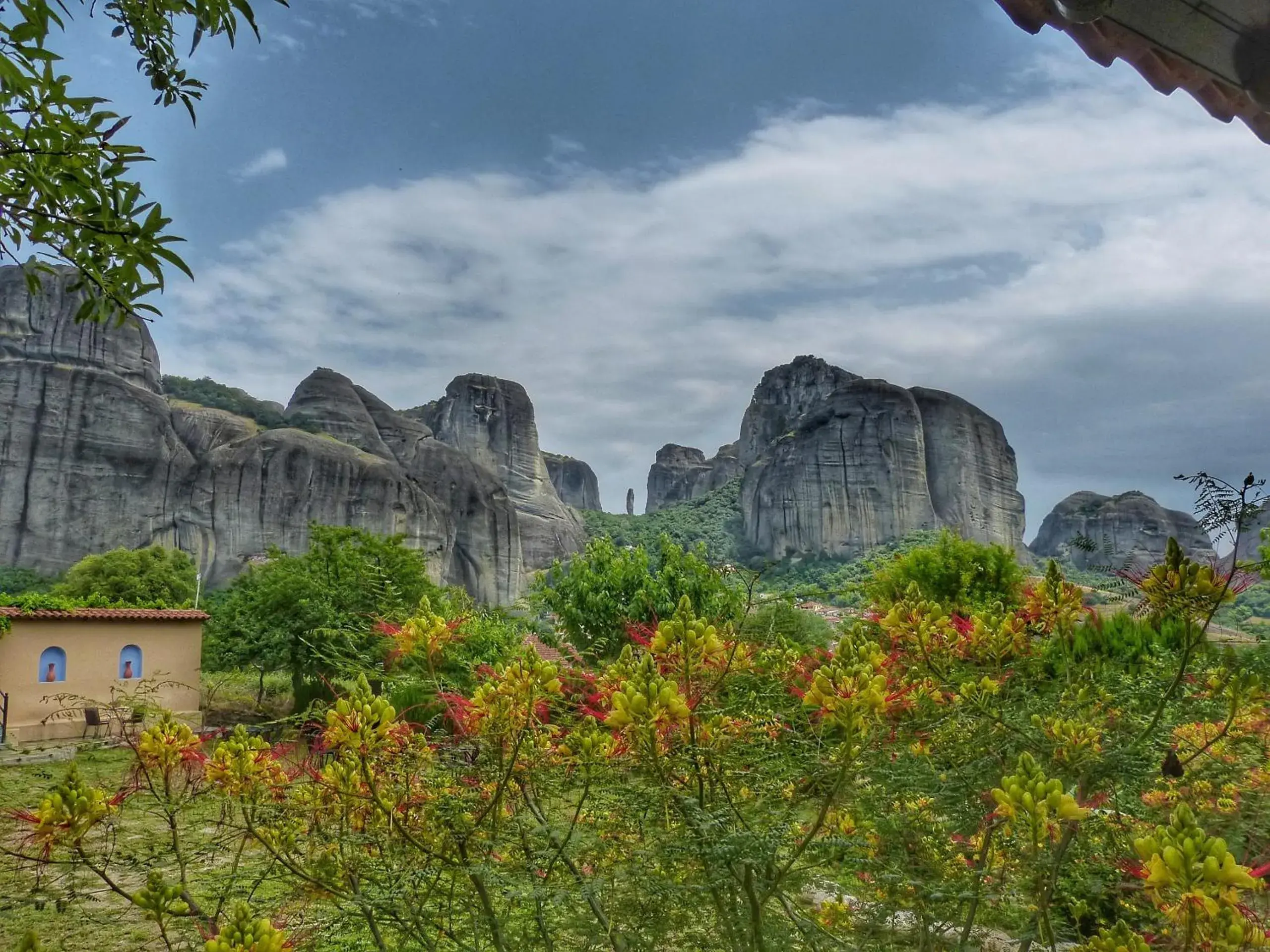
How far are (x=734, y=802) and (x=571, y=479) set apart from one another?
288 feet

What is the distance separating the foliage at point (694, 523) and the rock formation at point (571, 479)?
40.2ft

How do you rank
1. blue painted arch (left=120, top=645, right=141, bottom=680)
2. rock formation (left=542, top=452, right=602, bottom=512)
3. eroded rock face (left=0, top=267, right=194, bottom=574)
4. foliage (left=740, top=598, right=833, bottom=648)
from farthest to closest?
rock formation (left=542, top=452, right=602, bottom=512) → eroded rock face (left=0, top=267, right=194, bottom=574) → blue painted arch (left=120, top=645, right=141, bottom=680) → foliage (left=740, top=598, right=833, bottom=648)

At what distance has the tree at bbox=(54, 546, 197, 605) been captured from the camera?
81.9ft

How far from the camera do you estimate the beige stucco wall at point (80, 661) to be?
13.2 meters

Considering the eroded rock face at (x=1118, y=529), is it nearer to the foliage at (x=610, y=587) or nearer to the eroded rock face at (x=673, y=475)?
the foliage at (x=610, y=587)

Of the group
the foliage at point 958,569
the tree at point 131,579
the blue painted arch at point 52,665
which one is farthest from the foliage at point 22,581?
the foliage at point 958,569

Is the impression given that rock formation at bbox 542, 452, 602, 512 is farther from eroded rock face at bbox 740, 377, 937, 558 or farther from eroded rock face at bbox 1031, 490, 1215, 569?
eroded rock face at bbox 1031, 490, 1215, 569

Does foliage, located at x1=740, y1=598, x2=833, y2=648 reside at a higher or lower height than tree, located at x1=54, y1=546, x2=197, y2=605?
lower

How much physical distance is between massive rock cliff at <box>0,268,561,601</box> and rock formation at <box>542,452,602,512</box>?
1916 inches

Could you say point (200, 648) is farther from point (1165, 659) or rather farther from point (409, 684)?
→ point (1165, 659)

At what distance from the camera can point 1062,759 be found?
1.54m

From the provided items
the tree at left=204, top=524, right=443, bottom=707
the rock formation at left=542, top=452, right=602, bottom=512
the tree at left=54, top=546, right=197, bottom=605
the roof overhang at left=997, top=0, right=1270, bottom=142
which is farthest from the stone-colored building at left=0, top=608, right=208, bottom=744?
the rock formation at left=542, top=452, right=602, bottom=512

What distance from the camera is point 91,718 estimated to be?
1128 cm

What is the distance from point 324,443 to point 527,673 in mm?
37072
